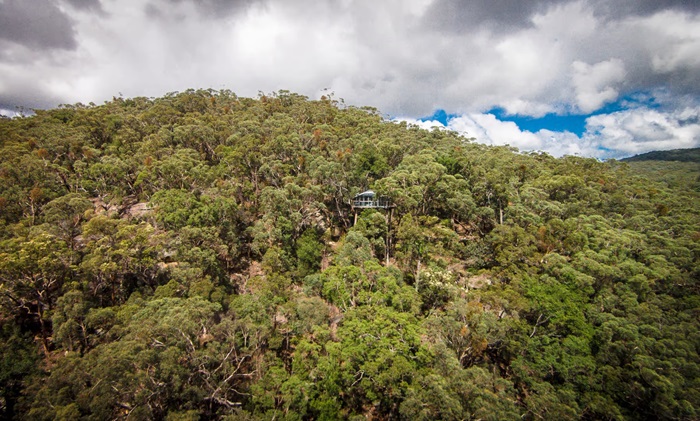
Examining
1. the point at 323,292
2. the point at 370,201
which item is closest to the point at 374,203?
the point at 370,201

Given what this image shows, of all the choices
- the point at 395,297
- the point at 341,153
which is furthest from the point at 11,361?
the point at 341,153

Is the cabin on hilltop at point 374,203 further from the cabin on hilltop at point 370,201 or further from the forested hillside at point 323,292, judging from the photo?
the forested hillside at point 323,292

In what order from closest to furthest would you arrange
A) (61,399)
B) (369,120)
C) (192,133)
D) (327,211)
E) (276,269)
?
(61,399)
(276,269)
(327,211)
(192,133)
(369,120)

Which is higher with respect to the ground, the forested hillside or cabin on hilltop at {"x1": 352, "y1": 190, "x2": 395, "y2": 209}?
cabin on hilltop at {"x1": 352, "y1": 190, "x2": 395, "y2": 209}

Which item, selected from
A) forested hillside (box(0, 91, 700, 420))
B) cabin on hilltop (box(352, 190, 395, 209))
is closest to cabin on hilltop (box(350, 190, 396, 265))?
cabin on hilltop (box(352, 190, 395, 209))

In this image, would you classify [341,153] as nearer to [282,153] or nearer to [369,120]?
[282,153]

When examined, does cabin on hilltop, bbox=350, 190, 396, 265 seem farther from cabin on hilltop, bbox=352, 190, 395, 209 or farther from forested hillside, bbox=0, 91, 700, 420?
forested hillside, bbox=0, 91, 700, 420

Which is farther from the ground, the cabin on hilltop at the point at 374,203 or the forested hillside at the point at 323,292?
the cabin on hilltop at the point at 374,203

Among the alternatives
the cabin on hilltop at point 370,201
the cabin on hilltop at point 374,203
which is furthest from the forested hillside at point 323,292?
the cabin on hilltop at point 370,201
